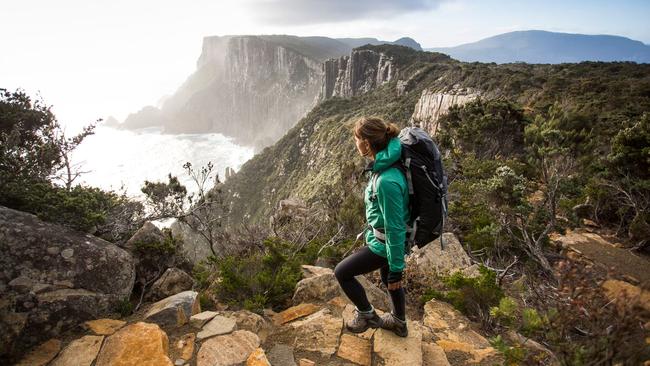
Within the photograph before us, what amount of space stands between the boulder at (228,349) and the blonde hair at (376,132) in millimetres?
2219

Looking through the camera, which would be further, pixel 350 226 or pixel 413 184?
pixel 350 226

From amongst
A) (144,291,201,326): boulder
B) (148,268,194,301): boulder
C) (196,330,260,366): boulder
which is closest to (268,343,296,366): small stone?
(196,330,260,366): boulder

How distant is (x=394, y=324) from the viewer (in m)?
3.31

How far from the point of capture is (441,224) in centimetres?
281

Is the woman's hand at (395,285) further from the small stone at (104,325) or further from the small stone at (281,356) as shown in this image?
the small stone at (104,325)

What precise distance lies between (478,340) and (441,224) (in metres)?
1.71

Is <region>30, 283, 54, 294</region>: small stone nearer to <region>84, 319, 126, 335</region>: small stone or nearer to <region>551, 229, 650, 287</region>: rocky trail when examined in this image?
<region>84, 319, 126, 335</region>: small stone

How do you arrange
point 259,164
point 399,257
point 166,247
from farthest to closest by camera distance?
point 259,164
point 166,247
point 399,257

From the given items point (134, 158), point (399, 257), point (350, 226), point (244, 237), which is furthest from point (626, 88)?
point (134, 158)

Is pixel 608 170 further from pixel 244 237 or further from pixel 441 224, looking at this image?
pixel 244 237

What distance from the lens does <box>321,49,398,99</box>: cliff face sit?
268 ft

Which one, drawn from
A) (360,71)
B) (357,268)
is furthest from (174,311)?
(360,71)

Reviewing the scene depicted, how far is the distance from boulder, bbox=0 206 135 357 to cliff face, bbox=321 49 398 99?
258 feet

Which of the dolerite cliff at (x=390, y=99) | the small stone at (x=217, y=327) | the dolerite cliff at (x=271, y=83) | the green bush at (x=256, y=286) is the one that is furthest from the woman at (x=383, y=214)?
the dolerite cliff at (x=271, y=83)
